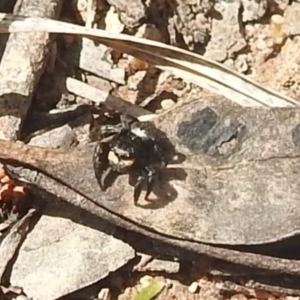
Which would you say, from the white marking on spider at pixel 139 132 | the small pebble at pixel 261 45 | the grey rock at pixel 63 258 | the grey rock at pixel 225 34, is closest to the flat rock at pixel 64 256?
the grey rock at pixel 63 258

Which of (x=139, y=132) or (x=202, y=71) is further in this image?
(x=202, y=71)

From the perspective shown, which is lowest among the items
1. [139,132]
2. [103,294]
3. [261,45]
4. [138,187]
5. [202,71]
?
[103,294]

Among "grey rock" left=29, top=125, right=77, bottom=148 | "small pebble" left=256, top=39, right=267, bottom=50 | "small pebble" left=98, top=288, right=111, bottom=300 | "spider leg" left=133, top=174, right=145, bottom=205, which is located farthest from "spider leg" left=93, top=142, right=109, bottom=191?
"small pebble" left=256, top=39, right=267, bottom=50

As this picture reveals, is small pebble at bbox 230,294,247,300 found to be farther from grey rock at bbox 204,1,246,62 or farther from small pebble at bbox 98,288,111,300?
grey rock at bbox 204,1,246,62

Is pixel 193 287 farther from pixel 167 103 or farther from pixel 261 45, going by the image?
pixel 261 45

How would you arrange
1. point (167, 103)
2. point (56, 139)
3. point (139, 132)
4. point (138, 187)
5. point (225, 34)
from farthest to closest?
point (225, 34)
point (167, 103)
point (56, 139)
point (139, 132)
point (138, 187)

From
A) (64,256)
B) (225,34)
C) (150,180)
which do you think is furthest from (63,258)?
(225,34)

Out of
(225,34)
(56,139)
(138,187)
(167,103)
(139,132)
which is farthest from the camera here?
(225,34)

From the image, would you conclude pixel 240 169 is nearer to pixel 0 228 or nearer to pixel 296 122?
pixel 296 122

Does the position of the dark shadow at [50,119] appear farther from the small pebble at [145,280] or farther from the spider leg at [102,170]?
the small pebble at [145,280]
